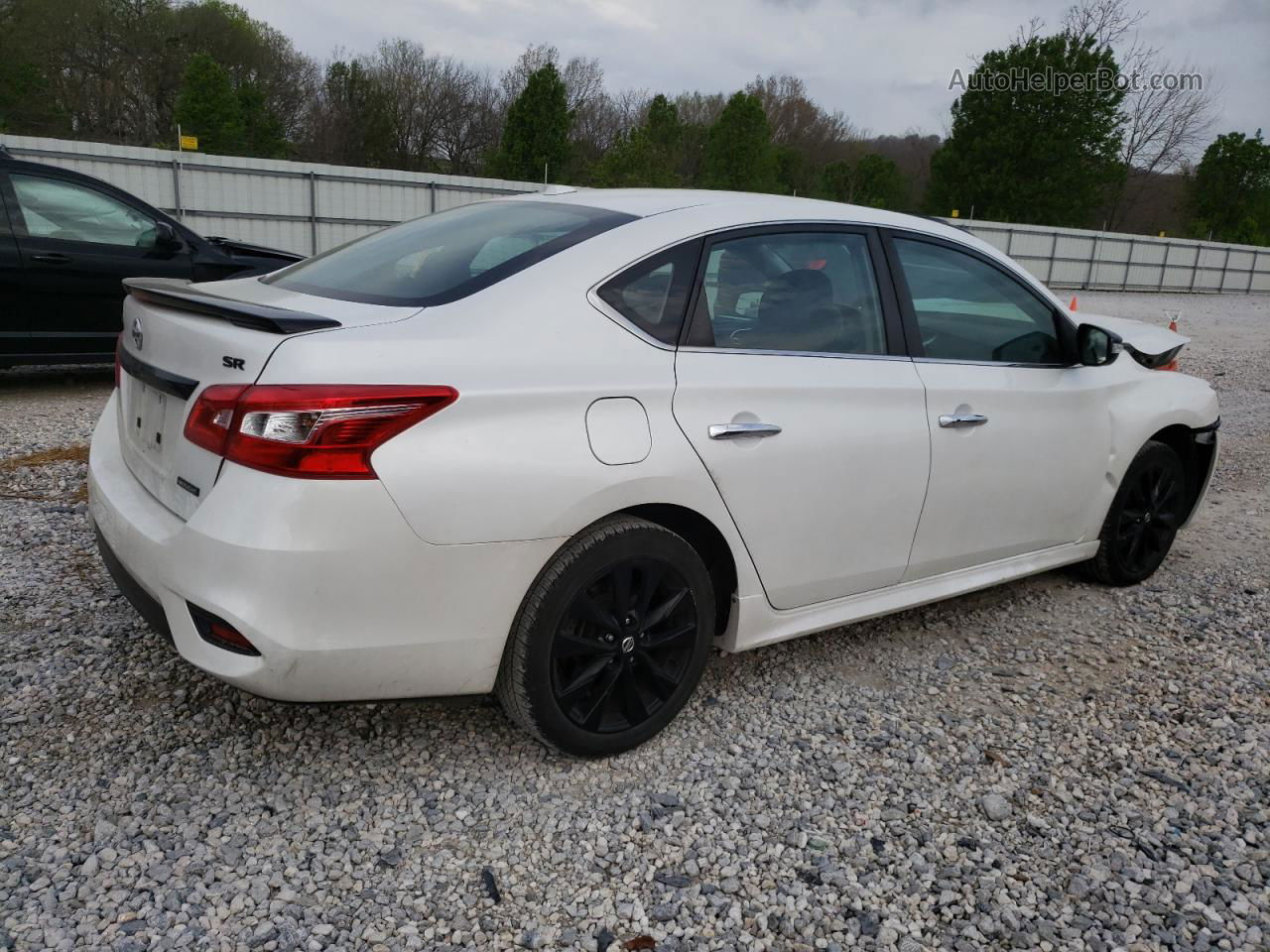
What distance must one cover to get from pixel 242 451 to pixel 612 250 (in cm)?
112

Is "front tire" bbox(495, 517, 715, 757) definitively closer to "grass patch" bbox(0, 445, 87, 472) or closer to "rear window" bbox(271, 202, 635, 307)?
"rear window" bbox(271, 202, 635, 307)

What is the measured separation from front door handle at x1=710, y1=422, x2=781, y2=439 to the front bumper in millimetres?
568

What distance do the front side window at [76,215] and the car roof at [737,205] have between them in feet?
17.2

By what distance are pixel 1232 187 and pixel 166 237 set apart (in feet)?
165

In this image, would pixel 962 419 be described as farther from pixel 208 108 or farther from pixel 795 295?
pixel 208 108

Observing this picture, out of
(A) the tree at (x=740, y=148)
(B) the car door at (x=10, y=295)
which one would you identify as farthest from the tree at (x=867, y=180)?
(B) the car door at (x=10, y=295)

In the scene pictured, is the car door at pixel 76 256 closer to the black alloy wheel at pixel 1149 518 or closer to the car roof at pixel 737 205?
the car roof at pixel 737 205

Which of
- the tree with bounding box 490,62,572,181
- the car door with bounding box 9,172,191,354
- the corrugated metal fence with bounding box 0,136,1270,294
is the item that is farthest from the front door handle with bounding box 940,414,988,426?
the tree with bounding box 490,62,572,181

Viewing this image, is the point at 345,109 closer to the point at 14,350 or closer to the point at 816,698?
the point at 14,350

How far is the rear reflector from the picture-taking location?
2.29 metres

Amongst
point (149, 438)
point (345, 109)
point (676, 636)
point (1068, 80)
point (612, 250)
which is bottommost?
point (676, 636)

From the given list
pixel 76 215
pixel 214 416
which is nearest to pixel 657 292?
pixel 214 416

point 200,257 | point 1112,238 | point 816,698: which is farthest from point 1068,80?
point 816,698

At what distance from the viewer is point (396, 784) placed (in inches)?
106
